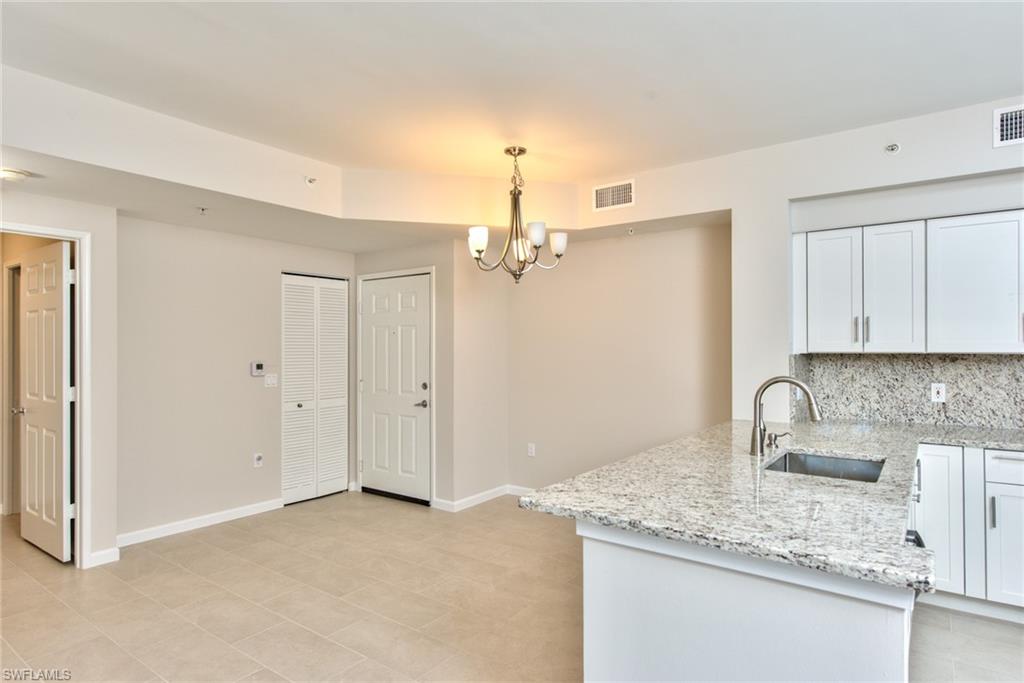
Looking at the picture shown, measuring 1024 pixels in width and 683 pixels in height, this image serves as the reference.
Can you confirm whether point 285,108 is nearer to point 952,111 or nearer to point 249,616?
point 249,616

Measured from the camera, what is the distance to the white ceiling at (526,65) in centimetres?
215

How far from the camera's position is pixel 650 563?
5.49 feet

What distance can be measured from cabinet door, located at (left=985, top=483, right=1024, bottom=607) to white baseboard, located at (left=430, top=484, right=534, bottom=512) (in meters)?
3.32

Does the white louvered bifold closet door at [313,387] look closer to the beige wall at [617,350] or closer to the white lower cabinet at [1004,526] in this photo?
the beige wall at [617,350]

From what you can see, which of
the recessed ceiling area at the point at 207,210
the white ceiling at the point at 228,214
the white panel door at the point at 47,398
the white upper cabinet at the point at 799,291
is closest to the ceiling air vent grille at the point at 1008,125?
the white upper cabinet at the point at 799,291

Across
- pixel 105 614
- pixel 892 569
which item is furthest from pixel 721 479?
pixel 105 614

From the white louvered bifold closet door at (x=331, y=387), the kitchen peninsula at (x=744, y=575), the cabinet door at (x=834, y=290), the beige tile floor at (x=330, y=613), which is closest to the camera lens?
the kitchen peninsula at (x=744, y=575)

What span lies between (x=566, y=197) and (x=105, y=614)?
152 inches

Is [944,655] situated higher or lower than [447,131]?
lower

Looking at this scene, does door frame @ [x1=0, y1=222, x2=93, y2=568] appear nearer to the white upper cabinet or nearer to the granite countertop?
the granite countertop

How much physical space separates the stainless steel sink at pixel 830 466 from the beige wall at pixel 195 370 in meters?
3.99

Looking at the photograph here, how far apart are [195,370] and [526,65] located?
11.3ft

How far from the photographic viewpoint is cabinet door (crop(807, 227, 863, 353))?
3418 mm

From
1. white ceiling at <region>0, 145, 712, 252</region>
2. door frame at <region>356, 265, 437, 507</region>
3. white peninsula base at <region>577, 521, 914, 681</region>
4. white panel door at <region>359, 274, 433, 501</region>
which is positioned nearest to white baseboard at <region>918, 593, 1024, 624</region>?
white peninsula base at <region>577, 521, 914, 681</region>
